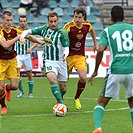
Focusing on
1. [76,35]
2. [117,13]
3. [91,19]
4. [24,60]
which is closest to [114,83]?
[117,13]

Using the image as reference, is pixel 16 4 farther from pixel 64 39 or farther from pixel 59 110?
pixel 59 110

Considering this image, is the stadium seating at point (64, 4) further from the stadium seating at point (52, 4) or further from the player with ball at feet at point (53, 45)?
the player with ball at feet at point (53, 45)

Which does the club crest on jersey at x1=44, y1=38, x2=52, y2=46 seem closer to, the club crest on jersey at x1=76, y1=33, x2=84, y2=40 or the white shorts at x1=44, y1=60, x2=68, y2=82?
the white shorts at x1=44, y1=60, x2=68, y2=82

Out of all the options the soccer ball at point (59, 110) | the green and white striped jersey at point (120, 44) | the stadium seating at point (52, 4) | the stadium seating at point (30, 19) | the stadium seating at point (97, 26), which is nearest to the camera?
the green and white striped jersey at point (120, 44)

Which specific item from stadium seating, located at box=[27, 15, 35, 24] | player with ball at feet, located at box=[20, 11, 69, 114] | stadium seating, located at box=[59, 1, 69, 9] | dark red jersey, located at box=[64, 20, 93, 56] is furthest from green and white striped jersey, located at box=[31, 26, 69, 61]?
stadium seating, located at box=[59, 1, 69, 9]

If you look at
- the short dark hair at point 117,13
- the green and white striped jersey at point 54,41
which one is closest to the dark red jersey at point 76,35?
the green and white striped jersey at point 54,41

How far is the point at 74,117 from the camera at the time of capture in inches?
454

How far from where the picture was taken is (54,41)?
12.1 metres

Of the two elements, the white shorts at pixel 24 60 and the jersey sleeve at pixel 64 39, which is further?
the white shorts at pixel 24 60

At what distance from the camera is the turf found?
9.91m

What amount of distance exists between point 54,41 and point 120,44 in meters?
3.42

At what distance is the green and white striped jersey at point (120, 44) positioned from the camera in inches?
349

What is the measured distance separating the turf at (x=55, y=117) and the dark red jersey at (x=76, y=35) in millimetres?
1324

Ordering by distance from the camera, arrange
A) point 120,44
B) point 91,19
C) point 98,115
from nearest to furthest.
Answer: point 120,44 < point 98,115 < point 91,19
